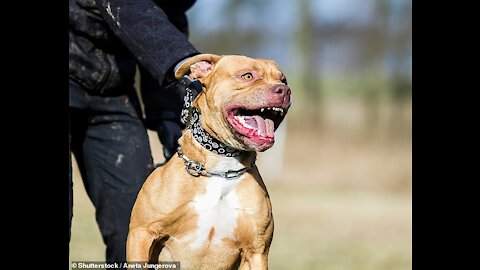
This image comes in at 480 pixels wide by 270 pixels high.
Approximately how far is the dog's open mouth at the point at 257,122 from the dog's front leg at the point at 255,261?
551mm

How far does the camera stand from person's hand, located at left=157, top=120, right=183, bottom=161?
14.6 feet

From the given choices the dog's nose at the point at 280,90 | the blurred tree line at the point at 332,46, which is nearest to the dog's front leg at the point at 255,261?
the dog's nose at the point at 280,90

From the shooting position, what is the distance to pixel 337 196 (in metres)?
14.0

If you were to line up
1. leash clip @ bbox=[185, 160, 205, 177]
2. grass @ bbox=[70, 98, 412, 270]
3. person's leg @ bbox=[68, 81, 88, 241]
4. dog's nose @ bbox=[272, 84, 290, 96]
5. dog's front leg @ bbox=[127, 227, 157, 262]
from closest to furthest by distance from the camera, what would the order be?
1. dog's nose @ bbox=[272, 84, 290, 96]
2. dog's front leg @ bbox=[127, 227, 157, 262]
3. leash clip @ bbox=[185, 160, 205, 177]
4. person's leg @ bbox=[68, 81, 88, 241]
5. grass @ bbox=[70, 98, 412, 270]

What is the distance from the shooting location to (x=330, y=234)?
31.9 ft

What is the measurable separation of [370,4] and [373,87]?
2.11 metres

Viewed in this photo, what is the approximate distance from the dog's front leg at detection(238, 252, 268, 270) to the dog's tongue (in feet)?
1.87

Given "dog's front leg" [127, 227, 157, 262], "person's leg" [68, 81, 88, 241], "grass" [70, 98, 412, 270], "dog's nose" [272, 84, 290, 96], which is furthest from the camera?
"grass" [70, 98, 412, 270]

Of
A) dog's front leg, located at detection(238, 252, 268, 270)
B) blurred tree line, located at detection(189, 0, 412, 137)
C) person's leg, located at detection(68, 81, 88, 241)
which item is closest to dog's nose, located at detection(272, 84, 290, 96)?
dog's front leg, located at detection(238, 252, 268, 270)

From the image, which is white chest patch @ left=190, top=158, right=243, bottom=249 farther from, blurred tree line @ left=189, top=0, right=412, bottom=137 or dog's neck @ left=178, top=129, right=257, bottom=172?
blurred tree line @ left=189, top=0, right=412, bottom=137

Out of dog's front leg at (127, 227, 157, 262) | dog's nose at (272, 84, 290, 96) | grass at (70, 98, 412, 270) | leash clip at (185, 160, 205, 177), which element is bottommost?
grass at (70, 98, 412, 270)

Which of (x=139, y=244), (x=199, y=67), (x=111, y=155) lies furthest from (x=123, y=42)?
(x=139, y=244)
